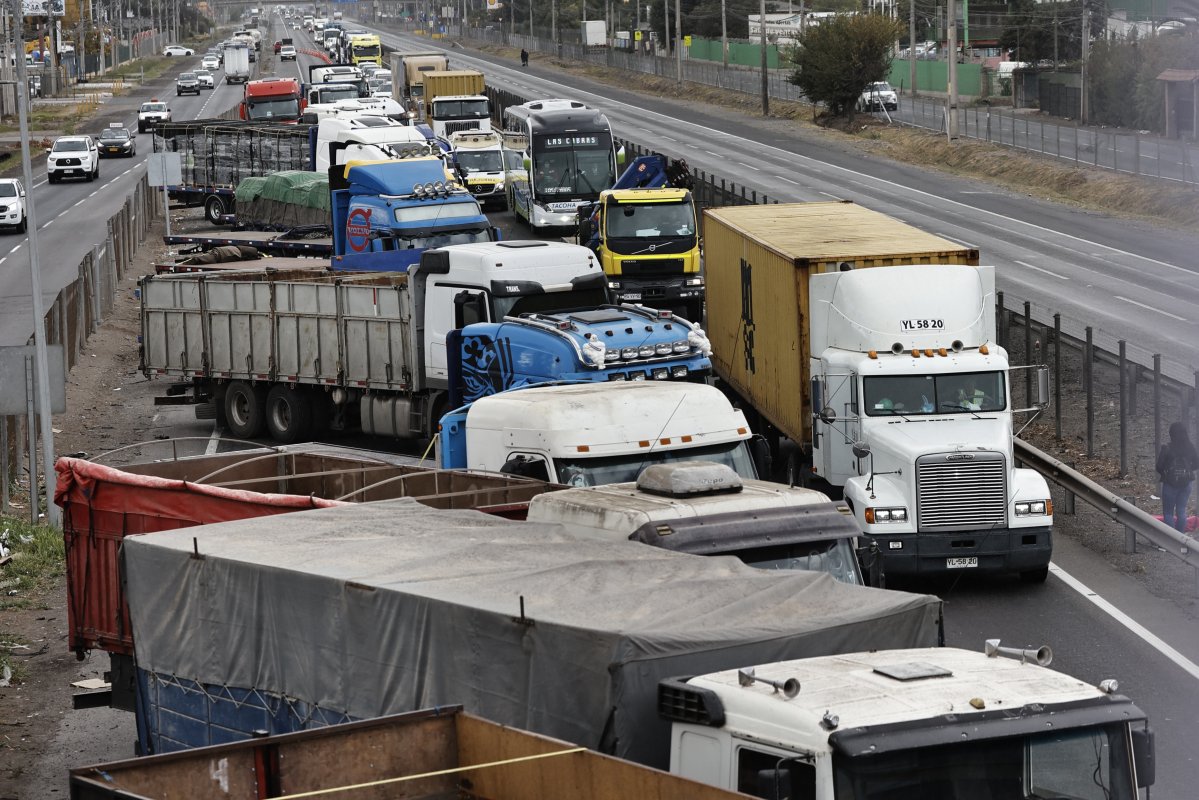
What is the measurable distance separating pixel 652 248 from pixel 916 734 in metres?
29.9

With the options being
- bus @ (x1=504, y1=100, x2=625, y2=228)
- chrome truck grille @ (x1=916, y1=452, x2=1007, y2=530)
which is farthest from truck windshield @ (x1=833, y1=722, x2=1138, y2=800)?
bus @ (x1=504, y1=100, x2=625, y2=228)

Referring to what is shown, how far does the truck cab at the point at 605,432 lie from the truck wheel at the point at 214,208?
40611 mm

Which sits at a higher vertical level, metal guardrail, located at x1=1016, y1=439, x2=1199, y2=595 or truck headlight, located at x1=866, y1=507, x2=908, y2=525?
truck headlight, located at x1=866, y1=507, x2=908, y2=525

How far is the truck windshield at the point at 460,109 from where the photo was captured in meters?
67.8

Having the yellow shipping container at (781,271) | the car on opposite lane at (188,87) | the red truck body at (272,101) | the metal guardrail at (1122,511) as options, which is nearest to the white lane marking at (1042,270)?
the yellow shipping container at (781,271)

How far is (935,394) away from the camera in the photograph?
707 inches

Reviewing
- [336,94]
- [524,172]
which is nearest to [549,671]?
[524,172]

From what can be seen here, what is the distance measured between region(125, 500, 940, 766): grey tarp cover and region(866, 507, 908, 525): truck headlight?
647 centimetres

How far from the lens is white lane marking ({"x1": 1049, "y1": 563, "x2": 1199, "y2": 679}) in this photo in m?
14.9

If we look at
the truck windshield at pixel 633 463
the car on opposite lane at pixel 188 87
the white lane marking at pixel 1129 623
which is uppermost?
the car on opposite lane at pixel 188 87

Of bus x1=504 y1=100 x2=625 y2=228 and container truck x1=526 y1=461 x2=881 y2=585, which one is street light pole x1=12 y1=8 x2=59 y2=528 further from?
bus x1=504 y1=100 x2=625 y2=228

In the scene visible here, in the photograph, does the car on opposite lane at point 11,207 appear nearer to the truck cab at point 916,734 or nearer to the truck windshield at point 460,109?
the truck windshield at point 460,109

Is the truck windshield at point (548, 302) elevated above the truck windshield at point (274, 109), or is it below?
below

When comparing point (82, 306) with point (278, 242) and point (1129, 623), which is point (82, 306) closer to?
point (278, 242)
